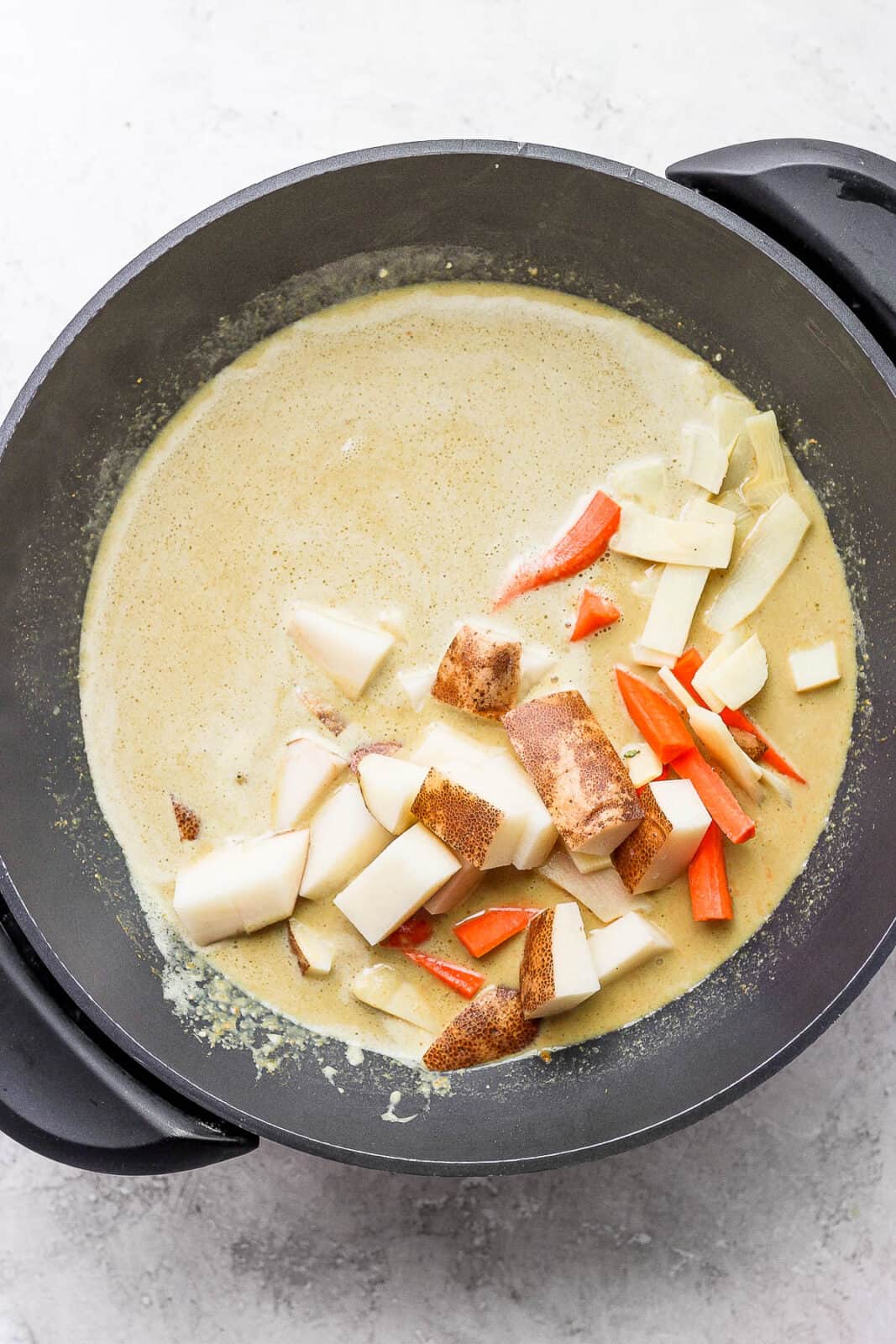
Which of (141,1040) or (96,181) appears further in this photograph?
(96,181)

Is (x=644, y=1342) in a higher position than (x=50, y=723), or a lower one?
lower

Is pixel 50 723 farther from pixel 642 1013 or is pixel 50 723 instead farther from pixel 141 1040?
pixel 642 1013

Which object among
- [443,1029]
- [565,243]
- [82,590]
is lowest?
[443,1029]

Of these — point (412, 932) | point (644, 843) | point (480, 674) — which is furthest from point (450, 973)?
point (480, 674)

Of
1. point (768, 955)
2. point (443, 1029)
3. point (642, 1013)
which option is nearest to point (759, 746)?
point (768, 955)

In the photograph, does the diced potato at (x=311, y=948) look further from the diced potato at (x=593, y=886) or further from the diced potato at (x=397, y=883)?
the diced potato at (x=593, y=886)

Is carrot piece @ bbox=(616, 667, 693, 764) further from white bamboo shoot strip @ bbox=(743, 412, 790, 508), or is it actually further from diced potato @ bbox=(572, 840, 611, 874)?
white bamboo shoot strip @ bbox=(743, 412, 790, 508)
